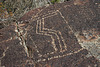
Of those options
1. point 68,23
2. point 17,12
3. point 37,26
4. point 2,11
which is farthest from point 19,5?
point 68,23

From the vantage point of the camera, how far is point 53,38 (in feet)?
8.98

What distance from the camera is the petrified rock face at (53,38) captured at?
7.88ft

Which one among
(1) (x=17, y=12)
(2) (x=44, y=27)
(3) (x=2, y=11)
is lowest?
(1) (x=17, y=12)

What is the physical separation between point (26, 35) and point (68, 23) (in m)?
1.11

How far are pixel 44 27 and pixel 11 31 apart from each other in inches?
33.7

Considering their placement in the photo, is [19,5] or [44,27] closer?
[44,27]

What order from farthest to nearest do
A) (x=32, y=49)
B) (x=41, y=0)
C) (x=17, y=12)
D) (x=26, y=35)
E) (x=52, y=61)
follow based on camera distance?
(x=17, y=12) → (x=41, y=0) → (x=26, y=35) → (x=32, y=49) → (x=52, y=61)

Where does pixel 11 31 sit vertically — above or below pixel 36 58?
above

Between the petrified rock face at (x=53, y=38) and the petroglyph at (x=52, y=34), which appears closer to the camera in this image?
the petrified rock face at (x=53, y=38)

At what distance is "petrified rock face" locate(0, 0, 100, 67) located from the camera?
2.40m

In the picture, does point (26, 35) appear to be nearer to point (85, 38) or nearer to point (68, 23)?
point (68, 23)

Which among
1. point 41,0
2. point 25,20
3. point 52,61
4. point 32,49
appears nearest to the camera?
point 52,61

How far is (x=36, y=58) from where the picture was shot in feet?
8.16

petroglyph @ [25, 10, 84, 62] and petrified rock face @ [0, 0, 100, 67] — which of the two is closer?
Answer: petrified rock face @ [0, 0, 100, 67]
